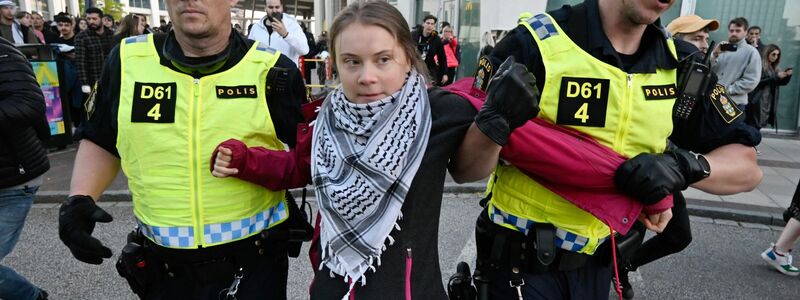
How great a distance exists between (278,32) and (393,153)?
5.65 metres

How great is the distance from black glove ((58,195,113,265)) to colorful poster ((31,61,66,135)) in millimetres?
6346

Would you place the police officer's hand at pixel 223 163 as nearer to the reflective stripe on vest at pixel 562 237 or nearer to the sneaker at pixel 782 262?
the reflective stripe on vest at pixel 562 237

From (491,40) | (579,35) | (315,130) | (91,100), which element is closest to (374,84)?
(315,130)

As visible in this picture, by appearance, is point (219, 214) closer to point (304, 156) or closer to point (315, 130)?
point (304, 156)

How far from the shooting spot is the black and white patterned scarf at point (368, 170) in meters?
1.43

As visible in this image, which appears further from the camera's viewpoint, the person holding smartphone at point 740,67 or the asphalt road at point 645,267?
the person holding smartphone at point 740,67

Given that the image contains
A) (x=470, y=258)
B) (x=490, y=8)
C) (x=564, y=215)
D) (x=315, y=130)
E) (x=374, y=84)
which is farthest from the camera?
(x=490, y=8)

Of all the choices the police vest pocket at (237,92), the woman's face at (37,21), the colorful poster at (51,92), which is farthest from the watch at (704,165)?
the woman's face at (37,21)

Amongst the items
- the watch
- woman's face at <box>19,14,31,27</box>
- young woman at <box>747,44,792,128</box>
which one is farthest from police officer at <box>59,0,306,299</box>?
woman's face at <box>19,14,31,27</box>

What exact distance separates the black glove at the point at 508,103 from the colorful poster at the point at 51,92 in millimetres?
7631

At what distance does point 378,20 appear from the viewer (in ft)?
4.81

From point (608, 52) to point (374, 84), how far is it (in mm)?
796

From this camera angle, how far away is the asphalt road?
12.4 ft

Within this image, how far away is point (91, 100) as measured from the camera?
1987 millimetres
